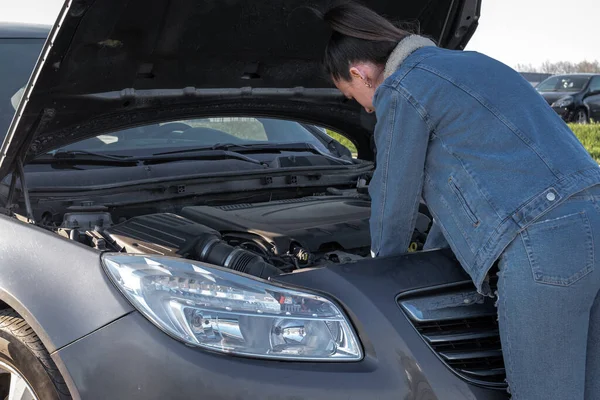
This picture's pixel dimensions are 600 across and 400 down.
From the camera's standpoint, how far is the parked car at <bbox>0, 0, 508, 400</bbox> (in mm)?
1740

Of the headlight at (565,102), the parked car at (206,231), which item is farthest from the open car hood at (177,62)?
the headlight at (565,102)

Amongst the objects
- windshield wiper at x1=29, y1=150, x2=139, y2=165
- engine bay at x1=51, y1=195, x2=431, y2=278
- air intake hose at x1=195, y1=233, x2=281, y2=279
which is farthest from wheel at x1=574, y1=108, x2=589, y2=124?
air intake hose at x1=195, y1=233, x2=281, y2=279

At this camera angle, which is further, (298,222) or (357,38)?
(298,222)

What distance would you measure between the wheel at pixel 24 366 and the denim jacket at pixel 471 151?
101 centimetres

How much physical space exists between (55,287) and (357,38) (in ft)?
3.57

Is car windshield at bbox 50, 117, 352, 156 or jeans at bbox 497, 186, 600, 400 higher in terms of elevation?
car windshield at bbox 50, 117, 352, 156

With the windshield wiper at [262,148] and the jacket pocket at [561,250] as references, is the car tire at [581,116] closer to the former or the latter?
the windshield wiper at [262,148]

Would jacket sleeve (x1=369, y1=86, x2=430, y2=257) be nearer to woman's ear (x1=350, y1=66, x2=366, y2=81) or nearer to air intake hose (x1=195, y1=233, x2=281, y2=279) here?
woman's ear (x1=350, y1=66, x2=366, y2=81)

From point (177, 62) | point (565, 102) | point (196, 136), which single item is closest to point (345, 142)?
point (196, 136)

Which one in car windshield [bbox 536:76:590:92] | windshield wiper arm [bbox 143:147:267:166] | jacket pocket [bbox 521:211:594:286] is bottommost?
jacket pocket [bbox 521:211:594:286]

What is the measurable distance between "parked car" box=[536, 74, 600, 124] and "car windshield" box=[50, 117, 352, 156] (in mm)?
16689

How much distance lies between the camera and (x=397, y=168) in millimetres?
1856

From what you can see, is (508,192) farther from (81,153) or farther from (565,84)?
(565,84)

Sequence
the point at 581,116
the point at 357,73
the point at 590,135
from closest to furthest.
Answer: the point at 357,73 → the point at 590,135 → the point at 581,116
